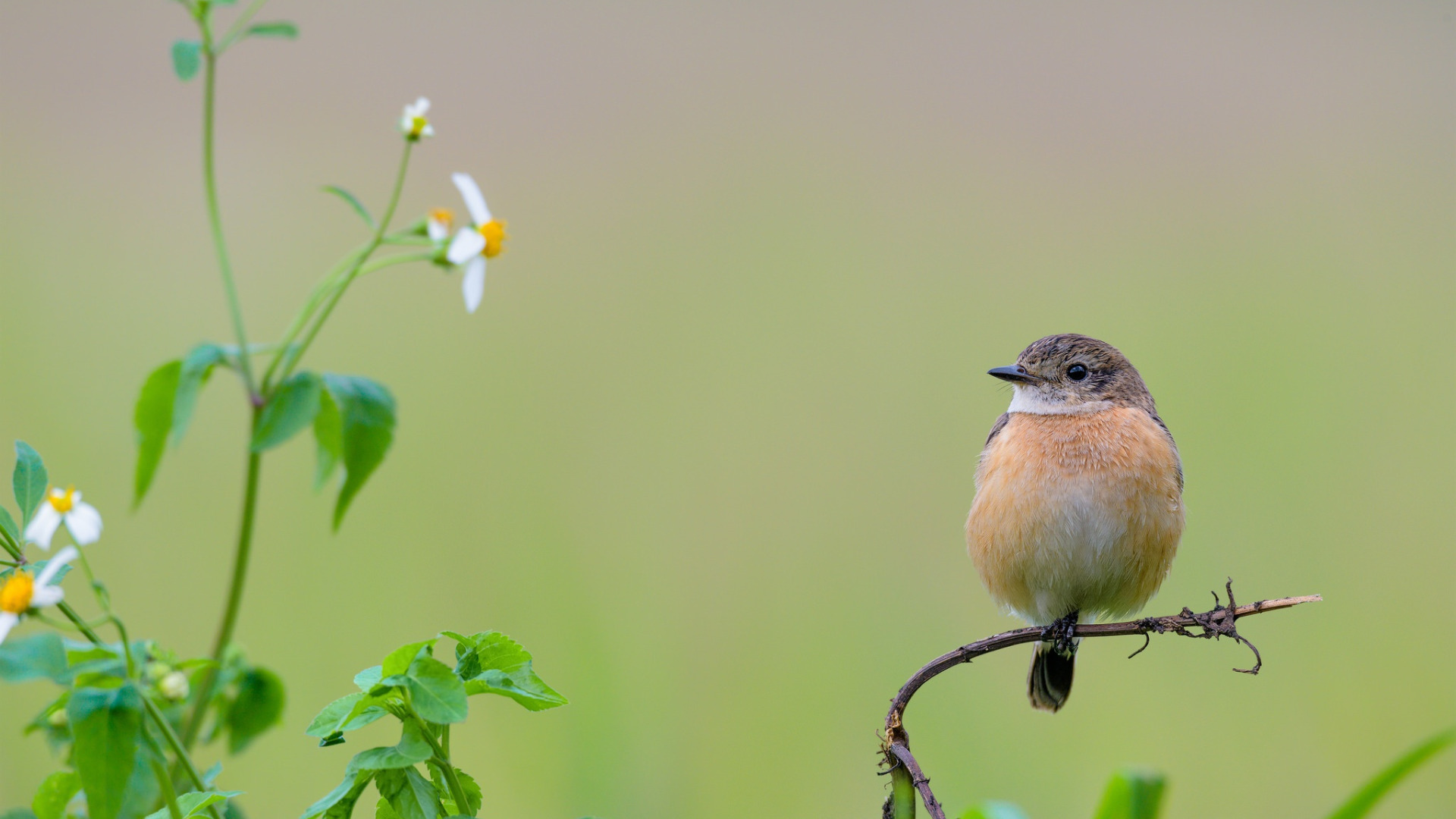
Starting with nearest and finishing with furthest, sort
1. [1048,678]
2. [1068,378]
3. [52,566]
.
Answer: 1. [52,566]
2. [1048,678]
3. [1068,378]

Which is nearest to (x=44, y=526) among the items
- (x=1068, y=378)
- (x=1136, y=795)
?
(x=1136, y=795)

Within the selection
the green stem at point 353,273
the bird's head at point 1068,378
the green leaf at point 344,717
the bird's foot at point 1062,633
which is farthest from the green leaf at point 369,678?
the bird's head at point 1068,378

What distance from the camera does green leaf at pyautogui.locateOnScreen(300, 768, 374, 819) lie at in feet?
4.08

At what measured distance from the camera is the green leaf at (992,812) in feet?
3.72

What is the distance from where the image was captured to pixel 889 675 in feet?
14.6

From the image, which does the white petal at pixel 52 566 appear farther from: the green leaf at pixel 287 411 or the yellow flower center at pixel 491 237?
the yellow flower center at pixel 491 237

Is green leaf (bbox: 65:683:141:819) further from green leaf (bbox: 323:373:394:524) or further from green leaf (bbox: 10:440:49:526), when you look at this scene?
green leaf (bbox: 323:373:394:524)

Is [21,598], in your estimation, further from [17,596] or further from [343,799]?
[343,799]

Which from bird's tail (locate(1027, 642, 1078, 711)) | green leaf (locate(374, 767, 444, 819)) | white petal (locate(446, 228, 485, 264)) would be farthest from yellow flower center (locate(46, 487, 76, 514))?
bird's tail (locate(1027, 642, 1078, 711))

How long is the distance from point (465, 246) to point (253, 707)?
95 cm

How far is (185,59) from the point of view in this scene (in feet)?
5.07

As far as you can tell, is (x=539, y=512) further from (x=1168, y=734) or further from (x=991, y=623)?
(x=1168, y=734)

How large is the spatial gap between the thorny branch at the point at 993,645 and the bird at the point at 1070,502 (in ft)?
2.52

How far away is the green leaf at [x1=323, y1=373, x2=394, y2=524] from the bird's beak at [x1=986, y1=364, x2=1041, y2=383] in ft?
4.30
